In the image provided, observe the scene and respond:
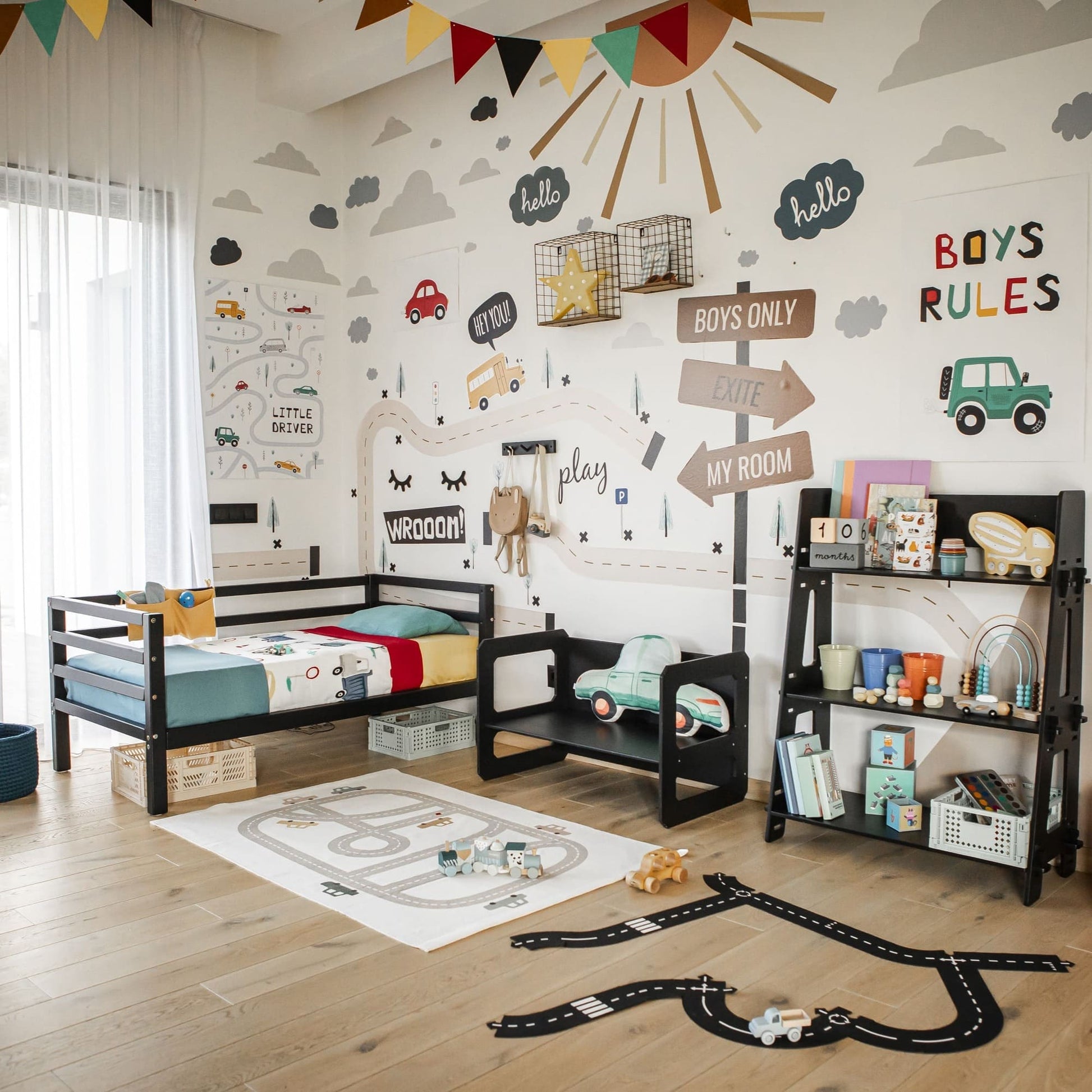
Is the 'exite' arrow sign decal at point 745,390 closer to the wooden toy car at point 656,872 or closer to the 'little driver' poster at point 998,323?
the 'little driver' poster at point 998,323

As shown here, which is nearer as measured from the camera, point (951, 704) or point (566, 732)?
point (951, 704)

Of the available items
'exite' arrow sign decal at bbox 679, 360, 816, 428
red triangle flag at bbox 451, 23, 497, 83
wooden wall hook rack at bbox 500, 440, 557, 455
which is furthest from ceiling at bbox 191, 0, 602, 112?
wooden wall hook rack at bbox 500, 440, 557, 455

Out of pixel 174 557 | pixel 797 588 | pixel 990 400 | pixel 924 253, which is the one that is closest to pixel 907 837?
pixel 797 588

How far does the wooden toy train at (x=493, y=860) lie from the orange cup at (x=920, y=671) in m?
1.18

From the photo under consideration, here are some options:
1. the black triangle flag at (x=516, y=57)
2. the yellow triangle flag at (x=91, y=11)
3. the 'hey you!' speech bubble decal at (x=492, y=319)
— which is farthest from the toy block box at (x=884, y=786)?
the yellow triangle flag at (x=91, y=11)

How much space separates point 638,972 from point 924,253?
87.5 inches

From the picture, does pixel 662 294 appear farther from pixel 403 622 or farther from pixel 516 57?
pixel 403 622

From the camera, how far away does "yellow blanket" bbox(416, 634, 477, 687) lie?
165 inches

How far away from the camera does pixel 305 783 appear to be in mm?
3793

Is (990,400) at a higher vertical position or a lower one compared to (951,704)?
higher

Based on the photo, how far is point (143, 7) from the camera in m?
3.46

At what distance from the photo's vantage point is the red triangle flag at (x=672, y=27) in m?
3.66

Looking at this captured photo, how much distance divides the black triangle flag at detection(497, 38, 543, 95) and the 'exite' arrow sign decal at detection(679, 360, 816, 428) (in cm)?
120

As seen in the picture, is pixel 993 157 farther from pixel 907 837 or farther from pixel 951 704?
pixel 907 837
